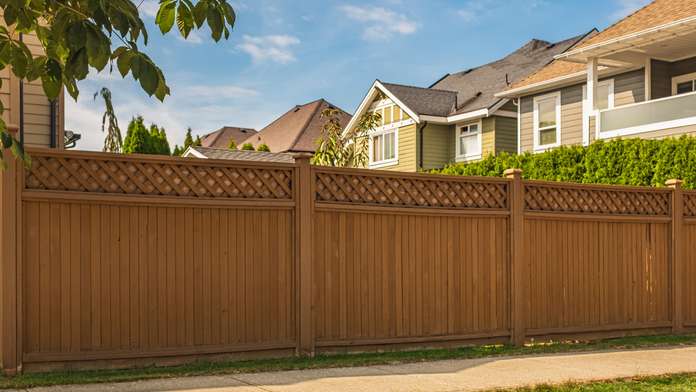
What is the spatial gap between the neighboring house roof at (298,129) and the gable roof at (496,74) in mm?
11655

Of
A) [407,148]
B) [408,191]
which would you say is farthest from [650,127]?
[407,148]

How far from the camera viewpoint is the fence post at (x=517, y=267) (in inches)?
359

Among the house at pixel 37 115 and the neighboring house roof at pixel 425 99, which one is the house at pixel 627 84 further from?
the house at pixel 37 115

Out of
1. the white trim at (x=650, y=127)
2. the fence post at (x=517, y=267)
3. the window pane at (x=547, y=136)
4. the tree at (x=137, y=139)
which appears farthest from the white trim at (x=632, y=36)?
the tree at (x=137, y=139)

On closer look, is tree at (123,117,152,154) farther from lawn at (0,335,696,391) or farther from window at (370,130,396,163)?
lawn at (0,335,696,391)

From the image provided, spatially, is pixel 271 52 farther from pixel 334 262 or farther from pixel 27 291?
pixel 27 291

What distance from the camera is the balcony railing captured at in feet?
53.6

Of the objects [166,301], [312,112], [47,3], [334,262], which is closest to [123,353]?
[166,301]

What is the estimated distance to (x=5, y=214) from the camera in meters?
6.34

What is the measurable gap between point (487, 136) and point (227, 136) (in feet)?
110

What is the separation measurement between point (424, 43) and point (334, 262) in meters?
7.35

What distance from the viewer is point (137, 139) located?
32.1 m

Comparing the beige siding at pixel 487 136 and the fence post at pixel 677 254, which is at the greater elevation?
the beige siding at pixel 487 136

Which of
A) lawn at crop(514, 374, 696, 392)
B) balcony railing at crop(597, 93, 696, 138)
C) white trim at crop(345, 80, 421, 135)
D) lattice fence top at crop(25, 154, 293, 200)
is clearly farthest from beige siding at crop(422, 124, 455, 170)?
lawn at crop(514, 374, 696, 392)
